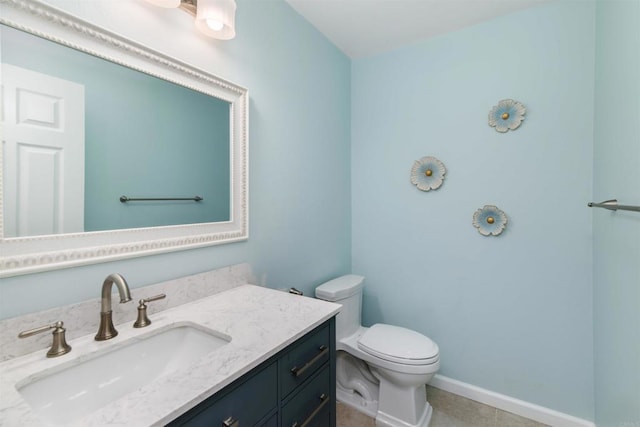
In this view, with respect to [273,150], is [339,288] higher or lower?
lower

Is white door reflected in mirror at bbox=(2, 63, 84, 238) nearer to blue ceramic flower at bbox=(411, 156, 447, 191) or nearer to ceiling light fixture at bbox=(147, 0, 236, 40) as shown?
ceiling light fixture at bbox=(147, 0, 236, 40)

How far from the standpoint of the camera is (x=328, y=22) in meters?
1.80

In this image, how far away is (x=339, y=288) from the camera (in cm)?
181

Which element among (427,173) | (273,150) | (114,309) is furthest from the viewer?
(427,173)

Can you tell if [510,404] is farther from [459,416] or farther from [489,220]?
[489,220]

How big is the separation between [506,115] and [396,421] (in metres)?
1.89

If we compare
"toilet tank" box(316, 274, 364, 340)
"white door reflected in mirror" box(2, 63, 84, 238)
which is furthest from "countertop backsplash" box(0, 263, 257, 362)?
"toilet tank" box(316, 274, 364, 340)

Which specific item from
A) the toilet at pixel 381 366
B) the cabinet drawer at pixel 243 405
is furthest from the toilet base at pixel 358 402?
the cabinet drawer at pixel 243 405

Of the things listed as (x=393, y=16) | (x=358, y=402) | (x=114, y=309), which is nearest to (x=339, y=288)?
(x=358, y=402)

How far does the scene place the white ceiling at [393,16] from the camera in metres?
1.62

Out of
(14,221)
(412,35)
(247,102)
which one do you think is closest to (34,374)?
(14,221)

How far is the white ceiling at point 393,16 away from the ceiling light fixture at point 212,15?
0.68m

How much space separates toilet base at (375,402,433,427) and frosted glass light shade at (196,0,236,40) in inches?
82.2

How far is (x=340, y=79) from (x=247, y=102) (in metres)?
1.05
